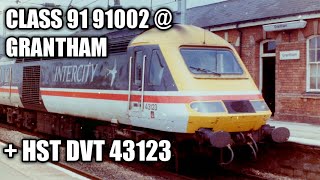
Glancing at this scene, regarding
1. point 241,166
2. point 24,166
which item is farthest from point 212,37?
point 24,166

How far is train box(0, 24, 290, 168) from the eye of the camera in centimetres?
922

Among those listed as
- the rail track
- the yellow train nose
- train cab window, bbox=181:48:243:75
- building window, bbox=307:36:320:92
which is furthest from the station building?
the yellow train nose

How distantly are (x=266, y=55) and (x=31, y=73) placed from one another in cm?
900

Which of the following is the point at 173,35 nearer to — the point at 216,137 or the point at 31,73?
the point at 216,137

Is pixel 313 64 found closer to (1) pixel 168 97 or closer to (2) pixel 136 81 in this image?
(2) pixel 136 81

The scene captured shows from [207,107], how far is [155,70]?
1374 mm

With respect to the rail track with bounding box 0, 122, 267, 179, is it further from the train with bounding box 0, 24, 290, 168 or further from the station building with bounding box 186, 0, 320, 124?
the station building with bounding box 186, 0, 320, 124

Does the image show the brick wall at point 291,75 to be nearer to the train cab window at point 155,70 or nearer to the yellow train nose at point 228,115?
the yellow train nose at point 228,115

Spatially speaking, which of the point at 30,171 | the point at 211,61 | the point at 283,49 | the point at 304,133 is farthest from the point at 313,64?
the point at 30,171

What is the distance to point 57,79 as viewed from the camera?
13727 millimetres

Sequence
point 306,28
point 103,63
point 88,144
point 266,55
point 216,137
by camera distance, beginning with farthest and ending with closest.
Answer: point 266,55 → point 306,28 → point 103,63 → point 88,144 → point 216,137

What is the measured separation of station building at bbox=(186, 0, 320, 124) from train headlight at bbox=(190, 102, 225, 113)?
8790 mm

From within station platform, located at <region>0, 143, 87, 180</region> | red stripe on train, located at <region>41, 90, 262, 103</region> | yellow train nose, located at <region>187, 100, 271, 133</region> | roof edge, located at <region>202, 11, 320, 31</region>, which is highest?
roof edge, located at <region>202, 11, 320, 31</region>

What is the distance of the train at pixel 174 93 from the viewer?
922cm
